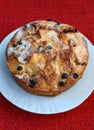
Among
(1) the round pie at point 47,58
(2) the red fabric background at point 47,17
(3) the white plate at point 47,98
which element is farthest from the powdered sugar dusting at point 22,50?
(2) the red fabric background at point 47,17

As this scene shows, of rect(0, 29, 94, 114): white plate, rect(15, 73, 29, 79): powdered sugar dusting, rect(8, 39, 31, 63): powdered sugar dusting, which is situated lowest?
rect(0, 29, 94, 114): white plate

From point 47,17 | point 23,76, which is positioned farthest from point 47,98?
point 47,17

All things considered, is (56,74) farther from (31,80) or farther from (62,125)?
(62,125)

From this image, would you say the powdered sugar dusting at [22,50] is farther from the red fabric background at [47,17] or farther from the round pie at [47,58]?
the red fabric background at [47,17]

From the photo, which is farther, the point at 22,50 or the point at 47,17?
the point at 47,17

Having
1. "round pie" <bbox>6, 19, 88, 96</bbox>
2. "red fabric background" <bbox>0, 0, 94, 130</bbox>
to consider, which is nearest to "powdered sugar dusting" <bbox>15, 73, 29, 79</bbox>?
"round pie" <bbox>6, 19, 88, 96</bbox>

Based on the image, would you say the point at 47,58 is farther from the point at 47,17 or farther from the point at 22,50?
the point at 47,17

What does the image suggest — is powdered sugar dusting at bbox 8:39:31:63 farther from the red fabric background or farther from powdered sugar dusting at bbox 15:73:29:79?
the red fabric background
